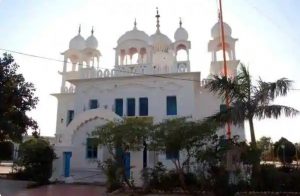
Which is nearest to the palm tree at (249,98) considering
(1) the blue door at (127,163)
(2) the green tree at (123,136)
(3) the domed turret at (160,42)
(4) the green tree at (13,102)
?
(2) the green tree at (123,136)

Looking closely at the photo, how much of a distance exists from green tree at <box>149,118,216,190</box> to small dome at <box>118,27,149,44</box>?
14292 millimetres

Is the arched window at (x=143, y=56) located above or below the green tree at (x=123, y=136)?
above

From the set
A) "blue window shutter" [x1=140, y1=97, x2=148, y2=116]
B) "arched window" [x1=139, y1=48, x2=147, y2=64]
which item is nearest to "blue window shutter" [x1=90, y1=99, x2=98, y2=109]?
"blue window shutter" [x1=140, y1=97, x2=148, y2=116]

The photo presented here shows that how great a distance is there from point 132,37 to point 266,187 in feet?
56.0

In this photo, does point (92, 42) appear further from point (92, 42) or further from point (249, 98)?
point (249, 98)

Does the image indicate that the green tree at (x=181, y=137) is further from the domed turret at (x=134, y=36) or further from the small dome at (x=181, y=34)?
the domed turret at (x=134, y=36)

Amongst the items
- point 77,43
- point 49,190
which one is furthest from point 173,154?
point 77,43

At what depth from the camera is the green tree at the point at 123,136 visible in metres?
12.7

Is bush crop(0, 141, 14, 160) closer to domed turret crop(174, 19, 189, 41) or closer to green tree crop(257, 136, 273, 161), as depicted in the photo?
domed turret crop(174, 19, 189, 41)

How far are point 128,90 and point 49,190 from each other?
34.8 feet

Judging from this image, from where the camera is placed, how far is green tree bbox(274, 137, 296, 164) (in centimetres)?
2494

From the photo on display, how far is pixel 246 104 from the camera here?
12266mm

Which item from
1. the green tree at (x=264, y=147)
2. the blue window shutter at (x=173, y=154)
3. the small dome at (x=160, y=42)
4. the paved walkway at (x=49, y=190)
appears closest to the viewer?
the blue window shutter at (x=173, y=154)

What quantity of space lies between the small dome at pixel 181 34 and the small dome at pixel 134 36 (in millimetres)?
2383
